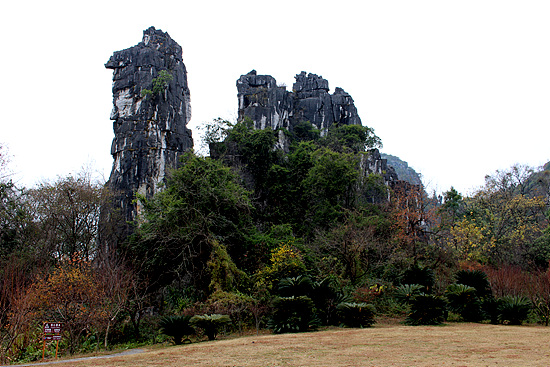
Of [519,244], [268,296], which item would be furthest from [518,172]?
[268,296]

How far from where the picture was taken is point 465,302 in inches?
534

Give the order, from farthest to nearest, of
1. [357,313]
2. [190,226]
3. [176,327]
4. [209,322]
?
1. [190,226]
2. [357,313]
3. [209,322]
4. [176,327]

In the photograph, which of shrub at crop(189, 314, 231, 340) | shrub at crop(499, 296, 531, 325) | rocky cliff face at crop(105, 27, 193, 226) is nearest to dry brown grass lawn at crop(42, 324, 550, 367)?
shrub at crop(189, 314, 231, 340)

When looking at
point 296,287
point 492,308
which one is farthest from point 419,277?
point 296,287

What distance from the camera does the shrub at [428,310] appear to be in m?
12.6

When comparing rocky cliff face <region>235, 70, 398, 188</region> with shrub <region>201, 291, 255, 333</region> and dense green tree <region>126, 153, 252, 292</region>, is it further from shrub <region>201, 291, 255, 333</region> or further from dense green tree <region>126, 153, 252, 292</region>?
shrub <region>201, 291, 255, 333</region>

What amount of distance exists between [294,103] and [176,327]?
1267 inches

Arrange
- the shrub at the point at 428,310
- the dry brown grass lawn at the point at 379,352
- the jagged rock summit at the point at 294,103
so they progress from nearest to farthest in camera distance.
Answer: the dry brown grass lawn at the point at 379,352
the shrub at the point at 428,310
the jagged rock summit at the point at 294,103

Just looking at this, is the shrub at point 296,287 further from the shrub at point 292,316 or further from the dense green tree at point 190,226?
the dense green tree at point 190,226

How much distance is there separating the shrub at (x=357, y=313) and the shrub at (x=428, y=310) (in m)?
1.45

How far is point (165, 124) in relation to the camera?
3136 cm

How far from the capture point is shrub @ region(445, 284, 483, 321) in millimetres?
13406

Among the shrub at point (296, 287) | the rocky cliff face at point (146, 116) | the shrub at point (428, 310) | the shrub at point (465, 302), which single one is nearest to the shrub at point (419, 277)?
the shrub at point (465, 302)

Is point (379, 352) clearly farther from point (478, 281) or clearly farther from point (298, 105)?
point (298, 105)
